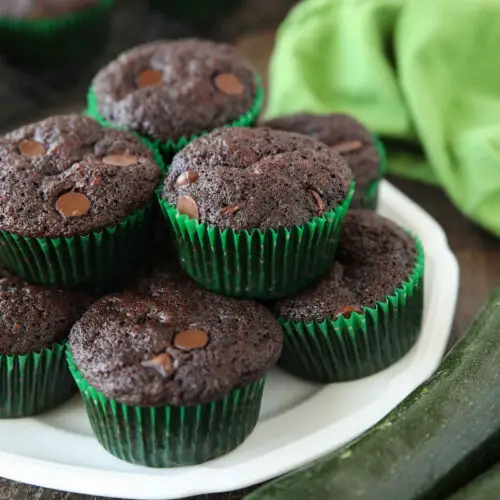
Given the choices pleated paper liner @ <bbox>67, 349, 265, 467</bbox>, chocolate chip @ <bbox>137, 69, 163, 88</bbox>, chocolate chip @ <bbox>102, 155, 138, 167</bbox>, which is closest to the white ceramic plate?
pleated paper liner @ <bbox>67, 349, 265, 467</bbox>

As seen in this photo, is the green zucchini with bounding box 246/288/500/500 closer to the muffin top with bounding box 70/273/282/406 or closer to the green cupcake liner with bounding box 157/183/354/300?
the muffin top with bounding box 70/273/282/406

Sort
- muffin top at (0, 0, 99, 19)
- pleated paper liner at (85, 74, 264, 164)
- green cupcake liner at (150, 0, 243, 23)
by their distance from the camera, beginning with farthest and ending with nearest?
green cupcake liner at (150, 0, 243, 23) → muffin top at (0, 0, 99, 19) → pleated paper liner at (85, 74, 264, 164)

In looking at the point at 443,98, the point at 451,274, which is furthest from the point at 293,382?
the point at 443,98

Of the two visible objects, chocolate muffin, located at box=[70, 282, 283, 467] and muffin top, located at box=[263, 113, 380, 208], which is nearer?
chocolate muffin, located at box=[70, 282, 283, 467]

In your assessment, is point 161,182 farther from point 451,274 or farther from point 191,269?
point 451,274

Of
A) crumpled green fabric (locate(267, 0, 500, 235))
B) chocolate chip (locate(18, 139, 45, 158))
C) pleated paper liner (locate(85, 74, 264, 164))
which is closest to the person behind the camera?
chocolate chip (locate(18, 139, 45, 158))

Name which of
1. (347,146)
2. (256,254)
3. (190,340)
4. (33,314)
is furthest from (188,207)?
(347,146)

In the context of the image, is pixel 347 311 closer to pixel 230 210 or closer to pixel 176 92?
pixel 230 210

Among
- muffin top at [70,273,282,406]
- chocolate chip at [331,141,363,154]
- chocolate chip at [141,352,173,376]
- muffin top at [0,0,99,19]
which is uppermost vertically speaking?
chocolate chip at [331,141,363,154]
